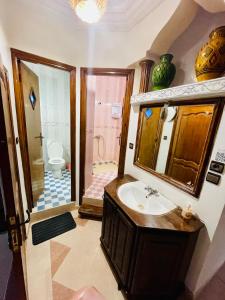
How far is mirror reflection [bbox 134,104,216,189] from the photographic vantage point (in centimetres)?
114

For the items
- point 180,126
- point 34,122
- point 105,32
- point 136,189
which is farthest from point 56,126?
point 180,126

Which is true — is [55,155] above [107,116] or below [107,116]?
below

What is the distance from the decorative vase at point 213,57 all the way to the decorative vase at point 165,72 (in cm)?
29

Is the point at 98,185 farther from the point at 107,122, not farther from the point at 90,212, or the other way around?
the point at 107,122

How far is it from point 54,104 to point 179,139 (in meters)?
2.91

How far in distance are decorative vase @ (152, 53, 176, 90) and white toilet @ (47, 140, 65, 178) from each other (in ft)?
8.38

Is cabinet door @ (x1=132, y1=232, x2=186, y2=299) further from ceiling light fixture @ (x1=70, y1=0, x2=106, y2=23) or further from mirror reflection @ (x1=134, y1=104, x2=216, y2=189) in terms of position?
ceiling light fixture @ (x1=70, y1=0, x2=106, y2=23)

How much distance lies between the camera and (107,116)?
3.65 metres

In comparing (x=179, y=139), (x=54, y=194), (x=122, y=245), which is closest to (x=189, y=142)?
(x=179, y=139)

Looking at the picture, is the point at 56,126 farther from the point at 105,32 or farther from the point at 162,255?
the point at 162,255

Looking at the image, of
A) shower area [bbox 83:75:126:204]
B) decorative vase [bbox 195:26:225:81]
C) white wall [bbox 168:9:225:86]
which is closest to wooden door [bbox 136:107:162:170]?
white wall [bbox 168:9:225:86]

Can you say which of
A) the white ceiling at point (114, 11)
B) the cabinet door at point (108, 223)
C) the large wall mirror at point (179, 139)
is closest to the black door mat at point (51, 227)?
the cabinet door at point (108, 223)

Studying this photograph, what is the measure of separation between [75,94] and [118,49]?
0.77 meters

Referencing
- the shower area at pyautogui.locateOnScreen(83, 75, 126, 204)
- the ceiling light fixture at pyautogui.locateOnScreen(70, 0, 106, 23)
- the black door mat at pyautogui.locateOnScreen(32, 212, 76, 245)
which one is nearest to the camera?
the ceiling light fixture at pyautogui.locateOnScreen(70, 0, 106, 23)
